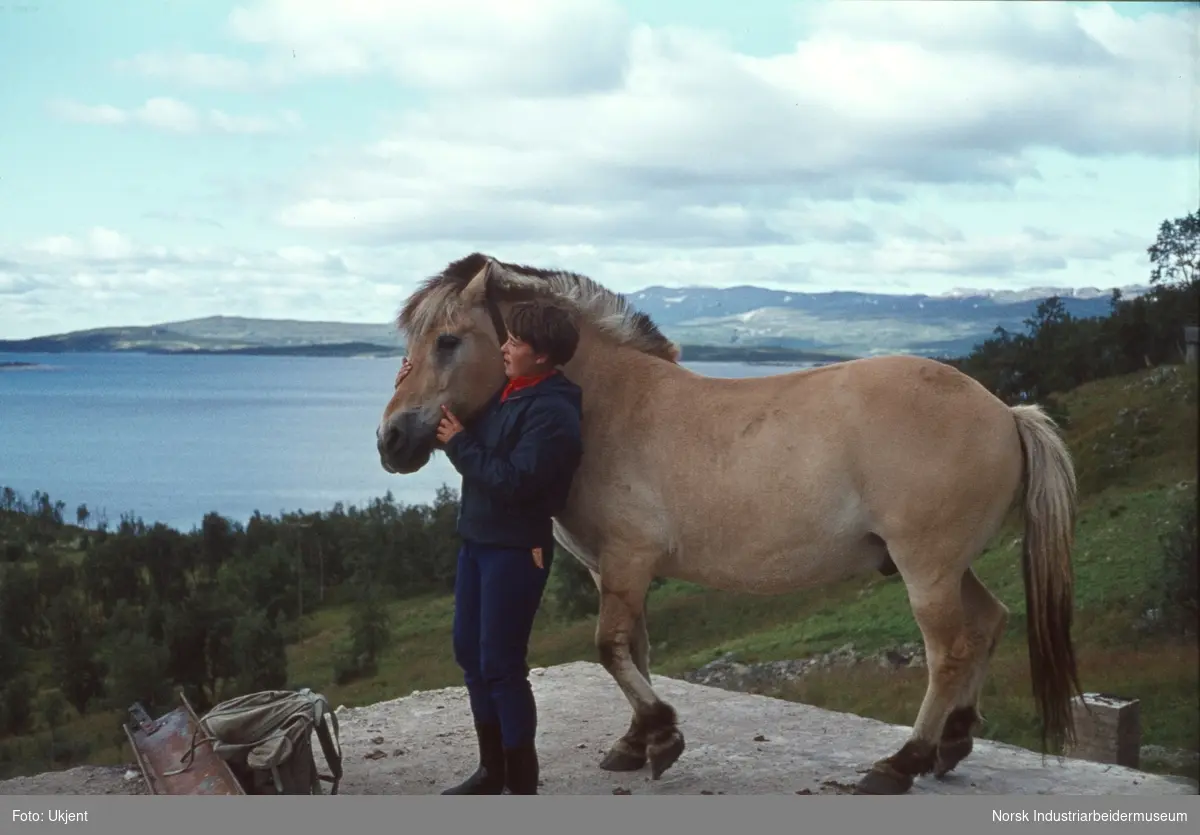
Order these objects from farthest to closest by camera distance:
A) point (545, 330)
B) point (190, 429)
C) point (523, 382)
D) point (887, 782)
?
1. point (190, 429)
2. point (887, 782)
3. point (523, 382)
4. point (545, 330)

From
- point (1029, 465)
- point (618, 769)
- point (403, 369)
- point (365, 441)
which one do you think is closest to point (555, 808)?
point (618, 769)

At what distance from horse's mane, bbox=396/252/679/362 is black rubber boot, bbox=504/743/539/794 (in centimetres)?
180

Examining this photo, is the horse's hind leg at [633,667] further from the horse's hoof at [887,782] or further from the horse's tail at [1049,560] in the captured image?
the horse's tail at [1049,560]

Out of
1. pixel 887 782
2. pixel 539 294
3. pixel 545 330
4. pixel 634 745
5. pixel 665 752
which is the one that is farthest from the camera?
pixel 634 745

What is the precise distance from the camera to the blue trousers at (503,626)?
4.03 meters

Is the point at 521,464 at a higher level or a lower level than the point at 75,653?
higher

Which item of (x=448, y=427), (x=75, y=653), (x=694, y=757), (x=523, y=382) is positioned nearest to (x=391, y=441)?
(x=448, y=427)

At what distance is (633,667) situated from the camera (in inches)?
175

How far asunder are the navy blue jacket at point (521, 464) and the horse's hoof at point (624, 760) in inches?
48.6

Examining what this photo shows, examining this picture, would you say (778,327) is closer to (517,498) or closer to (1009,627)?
(1009,627)

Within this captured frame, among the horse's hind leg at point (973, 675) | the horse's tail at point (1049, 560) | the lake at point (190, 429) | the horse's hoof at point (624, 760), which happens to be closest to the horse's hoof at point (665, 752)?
the horse's hoof at point (624, 760)

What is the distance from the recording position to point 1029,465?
14.2 feet

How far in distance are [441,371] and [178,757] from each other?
214 cm

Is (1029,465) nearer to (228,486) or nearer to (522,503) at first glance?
(522,503)
